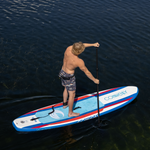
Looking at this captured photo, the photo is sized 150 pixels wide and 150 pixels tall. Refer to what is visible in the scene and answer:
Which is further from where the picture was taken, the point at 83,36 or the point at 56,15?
the point at 56,15

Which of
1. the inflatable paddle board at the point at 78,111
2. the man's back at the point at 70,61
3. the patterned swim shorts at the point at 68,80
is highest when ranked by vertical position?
the man's back at the point at 70,61

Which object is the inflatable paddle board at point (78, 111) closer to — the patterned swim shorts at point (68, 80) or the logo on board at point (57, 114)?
the logo on board at point (57, 114)

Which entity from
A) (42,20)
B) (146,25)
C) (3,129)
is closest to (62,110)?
(3,129)

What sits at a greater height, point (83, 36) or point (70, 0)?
point (70, 0)

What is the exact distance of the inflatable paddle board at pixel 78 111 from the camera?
667 cm

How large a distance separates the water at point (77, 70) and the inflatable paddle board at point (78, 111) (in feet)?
0.80

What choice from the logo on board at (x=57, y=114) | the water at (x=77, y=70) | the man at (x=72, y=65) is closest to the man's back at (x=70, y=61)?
the man at (x=72, y=65)

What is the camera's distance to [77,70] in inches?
393

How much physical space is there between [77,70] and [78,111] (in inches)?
120

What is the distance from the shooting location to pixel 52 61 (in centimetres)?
1032

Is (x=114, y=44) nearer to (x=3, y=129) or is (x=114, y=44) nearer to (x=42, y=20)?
(x=42, y=20)

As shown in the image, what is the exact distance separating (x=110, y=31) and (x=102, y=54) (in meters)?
2.93

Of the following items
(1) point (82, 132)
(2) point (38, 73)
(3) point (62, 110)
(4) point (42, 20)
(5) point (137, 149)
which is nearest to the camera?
(5) point (137, 149)

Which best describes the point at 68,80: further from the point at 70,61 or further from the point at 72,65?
the point at 70,61
